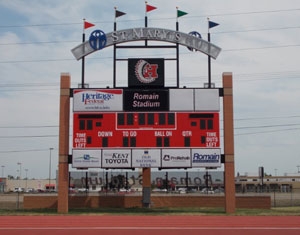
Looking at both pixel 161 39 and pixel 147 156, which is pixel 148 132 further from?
pixel 161 39

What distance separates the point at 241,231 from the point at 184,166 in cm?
972

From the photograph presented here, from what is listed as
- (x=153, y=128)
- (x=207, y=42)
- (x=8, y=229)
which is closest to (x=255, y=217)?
(x=153, y=128)

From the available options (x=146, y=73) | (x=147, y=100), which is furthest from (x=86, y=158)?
(x=146, y=73)

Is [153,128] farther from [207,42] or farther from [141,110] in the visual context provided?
[207,42]

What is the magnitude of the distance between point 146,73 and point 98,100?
11.5 ft

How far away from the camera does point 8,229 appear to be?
20172 mm

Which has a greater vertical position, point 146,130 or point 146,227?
point 146,130

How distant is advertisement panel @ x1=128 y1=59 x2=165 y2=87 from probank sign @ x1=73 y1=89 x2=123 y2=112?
121cm

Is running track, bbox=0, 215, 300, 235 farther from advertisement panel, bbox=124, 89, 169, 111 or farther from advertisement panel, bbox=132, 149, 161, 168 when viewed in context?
advertisement panel, bbox=124, 89, 169, 111

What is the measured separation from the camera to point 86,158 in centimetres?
2858

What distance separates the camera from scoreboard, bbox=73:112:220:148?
92.2 feet

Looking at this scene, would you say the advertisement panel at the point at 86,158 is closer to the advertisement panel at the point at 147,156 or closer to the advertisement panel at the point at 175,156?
the advertisement panel at the point at 147,156

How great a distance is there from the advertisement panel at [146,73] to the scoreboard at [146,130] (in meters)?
2.18

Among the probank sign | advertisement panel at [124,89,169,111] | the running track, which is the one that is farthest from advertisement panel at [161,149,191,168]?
the running track
